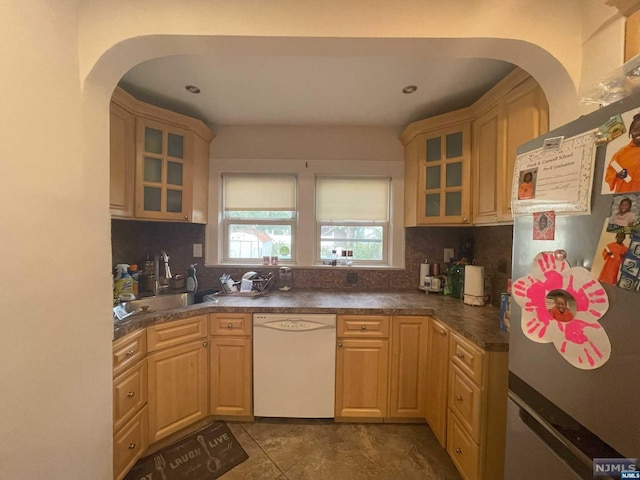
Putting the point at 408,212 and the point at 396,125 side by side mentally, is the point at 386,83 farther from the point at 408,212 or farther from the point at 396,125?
the point at 408,212

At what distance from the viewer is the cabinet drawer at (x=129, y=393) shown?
1376 millimetres

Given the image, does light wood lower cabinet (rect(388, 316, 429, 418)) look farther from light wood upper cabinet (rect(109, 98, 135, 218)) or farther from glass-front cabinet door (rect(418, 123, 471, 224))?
light wood upper cabinet (rect(109, 98, 135, 218))

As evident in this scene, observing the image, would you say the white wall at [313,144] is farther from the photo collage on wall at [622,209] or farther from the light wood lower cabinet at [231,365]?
the photo collage on wall at [622,209]

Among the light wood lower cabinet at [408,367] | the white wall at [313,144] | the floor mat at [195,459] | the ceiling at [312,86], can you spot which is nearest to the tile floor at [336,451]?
the floor mat at [195,459]

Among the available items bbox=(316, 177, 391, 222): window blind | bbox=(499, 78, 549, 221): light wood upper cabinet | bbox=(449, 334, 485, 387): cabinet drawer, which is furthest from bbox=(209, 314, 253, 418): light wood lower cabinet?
bbox=(499, 78, 549, 221): light wood upper cabinet

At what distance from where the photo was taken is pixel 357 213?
2574mm

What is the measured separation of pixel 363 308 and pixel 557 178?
1349mm

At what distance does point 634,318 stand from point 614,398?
0.67 ft

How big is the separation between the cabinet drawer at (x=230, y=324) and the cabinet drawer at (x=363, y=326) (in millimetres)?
683

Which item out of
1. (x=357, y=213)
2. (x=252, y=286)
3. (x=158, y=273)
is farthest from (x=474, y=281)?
(x=158, y=273)

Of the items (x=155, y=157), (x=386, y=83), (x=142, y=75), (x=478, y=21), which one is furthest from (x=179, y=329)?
(x=478, y=21)

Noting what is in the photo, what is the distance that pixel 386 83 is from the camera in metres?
1.78

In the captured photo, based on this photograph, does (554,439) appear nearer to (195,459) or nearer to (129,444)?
(195,459)
